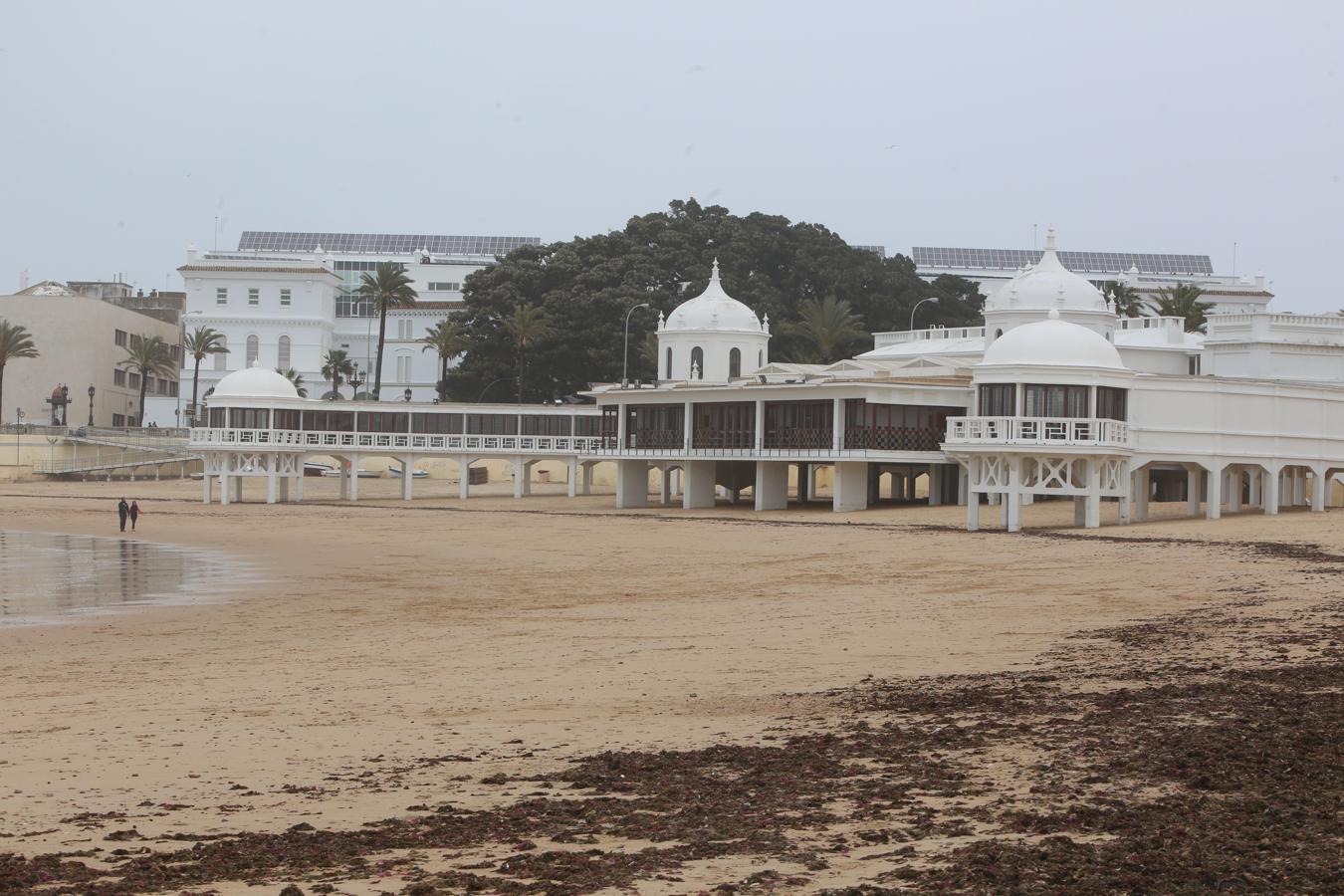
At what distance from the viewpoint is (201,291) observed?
393ft

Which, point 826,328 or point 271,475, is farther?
point 826,328

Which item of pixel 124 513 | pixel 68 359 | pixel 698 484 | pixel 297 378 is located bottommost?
pixel 124 513

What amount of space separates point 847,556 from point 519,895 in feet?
98.1

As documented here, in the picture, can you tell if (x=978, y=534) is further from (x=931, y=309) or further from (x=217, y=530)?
(x=931, y=309)

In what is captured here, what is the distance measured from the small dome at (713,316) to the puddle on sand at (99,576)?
108ft

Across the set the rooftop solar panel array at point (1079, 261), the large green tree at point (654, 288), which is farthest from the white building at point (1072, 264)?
the large green tree at point (654, 288)

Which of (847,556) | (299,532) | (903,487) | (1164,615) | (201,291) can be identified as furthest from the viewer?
(201,291)

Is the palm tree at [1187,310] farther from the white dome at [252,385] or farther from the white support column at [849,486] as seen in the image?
the white dome at [252,385]

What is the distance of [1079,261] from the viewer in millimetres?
141500

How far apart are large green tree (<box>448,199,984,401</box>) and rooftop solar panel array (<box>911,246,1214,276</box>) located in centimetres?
2933

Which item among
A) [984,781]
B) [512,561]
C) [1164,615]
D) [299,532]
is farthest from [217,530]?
[984,781]

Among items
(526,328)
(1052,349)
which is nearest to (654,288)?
(526,328)

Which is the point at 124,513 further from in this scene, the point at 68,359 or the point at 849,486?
the point at 68,359

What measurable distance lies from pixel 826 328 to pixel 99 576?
59.6m
